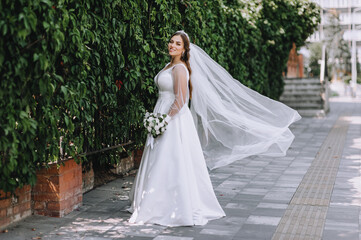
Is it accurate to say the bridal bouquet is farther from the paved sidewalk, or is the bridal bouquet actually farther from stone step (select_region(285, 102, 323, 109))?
stone step (select_region(285, 102, 323, 109))

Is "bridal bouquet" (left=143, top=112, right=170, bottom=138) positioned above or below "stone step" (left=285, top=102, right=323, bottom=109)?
above

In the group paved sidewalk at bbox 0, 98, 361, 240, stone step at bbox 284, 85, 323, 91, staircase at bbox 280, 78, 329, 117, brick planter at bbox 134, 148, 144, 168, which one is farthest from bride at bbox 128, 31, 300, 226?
stone step at bbox 284, 85, 323, 91

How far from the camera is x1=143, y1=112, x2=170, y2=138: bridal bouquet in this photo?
197 inches

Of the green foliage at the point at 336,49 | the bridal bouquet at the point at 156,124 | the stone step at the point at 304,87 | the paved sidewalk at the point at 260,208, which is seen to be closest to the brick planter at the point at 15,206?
the paved sidewalk at the point at 260,208

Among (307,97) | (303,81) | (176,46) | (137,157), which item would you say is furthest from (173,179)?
(303,81)

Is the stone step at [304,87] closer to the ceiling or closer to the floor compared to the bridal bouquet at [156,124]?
closer to the ceiling

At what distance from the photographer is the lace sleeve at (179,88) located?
5055 millimetres

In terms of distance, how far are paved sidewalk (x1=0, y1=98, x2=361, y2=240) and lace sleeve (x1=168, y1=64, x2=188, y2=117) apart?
1.23 m

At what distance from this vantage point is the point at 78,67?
467cm

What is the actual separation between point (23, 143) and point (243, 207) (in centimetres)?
273

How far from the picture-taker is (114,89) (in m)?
5.48

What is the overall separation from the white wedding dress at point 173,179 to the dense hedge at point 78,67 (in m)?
0.70

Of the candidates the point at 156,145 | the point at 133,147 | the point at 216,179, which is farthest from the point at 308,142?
the point at 156,145

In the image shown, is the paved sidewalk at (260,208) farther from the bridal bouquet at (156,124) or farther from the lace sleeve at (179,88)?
the lace sleeve at (179,88)
